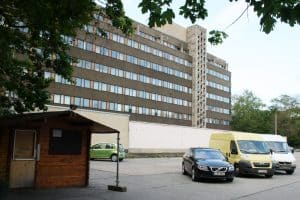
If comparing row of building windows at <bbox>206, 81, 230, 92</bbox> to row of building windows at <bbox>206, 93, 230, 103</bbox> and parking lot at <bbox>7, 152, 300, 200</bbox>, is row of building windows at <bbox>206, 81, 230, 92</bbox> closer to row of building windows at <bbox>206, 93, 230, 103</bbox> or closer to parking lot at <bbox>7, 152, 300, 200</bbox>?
row of building windows at <bbox>206, 93, 230, 103</bbox>

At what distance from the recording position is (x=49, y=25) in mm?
11203

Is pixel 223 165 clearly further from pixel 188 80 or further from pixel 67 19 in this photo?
pixel 188 80

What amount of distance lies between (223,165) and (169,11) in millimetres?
12177

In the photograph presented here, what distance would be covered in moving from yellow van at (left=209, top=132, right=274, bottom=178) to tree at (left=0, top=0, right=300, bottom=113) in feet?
34.1

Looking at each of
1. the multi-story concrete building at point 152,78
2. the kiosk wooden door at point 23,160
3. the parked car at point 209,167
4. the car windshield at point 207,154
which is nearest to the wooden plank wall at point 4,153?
the kiosk wooden door at point 23,160

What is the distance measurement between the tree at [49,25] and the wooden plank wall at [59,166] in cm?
130

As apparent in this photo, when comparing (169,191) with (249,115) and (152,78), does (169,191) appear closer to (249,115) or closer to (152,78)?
(152,78)

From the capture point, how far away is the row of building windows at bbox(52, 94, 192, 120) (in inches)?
2426

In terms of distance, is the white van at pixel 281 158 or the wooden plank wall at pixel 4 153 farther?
the white van at pixel 281 158

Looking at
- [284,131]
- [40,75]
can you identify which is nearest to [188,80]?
[284,131]

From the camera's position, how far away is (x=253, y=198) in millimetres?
13188

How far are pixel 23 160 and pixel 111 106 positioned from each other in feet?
181

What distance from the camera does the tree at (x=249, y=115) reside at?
4294 inches

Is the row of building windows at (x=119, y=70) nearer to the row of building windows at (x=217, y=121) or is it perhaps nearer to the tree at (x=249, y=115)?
the row of building windows at (x=217, y=121)
